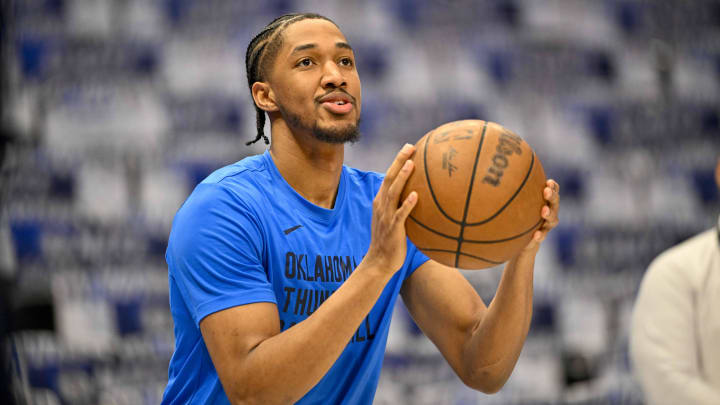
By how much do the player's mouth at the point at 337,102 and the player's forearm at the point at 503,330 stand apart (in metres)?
0.67

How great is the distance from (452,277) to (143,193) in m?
2.62

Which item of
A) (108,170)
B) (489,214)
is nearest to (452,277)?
(489,214)

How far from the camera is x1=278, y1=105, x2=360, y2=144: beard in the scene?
2.14m

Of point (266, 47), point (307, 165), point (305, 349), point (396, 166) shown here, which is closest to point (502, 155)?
point (396, 166)

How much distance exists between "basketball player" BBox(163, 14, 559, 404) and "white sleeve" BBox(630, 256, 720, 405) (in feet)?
4.28

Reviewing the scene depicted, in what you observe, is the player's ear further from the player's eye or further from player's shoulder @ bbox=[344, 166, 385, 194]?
player's shoulder @ bbox=[344, 166, 385, 194]

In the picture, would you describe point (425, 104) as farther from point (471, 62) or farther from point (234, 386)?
point (234, 386)

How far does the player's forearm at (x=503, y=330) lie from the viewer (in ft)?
6.78

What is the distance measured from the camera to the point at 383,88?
463cm

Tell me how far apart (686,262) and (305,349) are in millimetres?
2272

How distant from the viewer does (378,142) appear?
4605mm

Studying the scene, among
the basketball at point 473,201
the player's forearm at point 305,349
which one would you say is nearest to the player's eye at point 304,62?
the basketball at point 473,201

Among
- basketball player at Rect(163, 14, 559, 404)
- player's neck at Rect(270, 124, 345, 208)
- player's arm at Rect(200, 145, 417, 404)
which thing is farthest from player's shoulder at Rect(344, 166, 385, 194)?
player's arm at Rect(200, 145, 417, 404)

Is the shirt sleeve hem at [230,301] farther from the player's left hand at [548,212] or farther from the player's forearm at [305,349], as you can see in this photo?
the player's left hand at [548,212]
